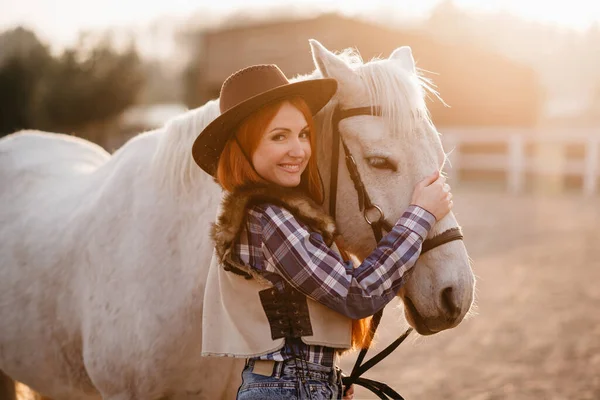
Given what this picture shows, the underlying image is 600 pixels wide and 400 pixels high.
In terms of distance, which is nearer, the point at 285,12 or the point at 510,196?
the point at 510,196

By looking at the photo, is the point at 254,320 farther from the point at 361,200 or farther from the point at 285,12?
the point at 285,12

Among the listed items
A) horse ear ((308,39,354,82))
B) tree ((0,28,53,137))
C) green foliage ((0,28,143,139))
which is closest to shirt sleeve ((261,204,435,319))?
horse ear ((308,39,354,82))

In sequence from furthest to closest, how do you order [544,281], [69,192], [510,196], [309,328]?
1. [510,196]
2. [544,281]
3. [69,192]
4. [309,328]

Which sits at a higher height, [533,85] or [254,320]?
[533,85]

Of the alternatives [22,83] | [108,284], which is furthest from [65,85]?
[108,284]

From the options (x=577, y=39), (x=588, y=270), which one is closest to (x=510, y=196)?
(x=588, y=270)

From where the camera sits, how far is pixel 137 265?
235cm

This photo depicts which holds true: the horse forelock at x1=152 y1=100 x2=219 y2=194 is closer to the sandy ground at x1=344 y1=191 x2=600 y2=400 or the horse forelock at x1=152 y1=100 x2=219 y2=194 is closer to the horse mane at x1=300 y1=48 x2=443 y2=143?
the horse mane at x1=300 y1=48 x2=443 y2=143

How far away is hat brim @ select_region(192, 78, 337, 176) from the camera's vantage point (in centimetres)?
171

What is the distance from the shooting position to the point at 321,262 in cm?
167

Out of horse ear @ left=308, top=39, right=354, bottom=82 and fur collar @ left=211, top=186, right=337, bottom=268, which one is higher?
horse ear @ left=308, top=39, right=354, bottom=82

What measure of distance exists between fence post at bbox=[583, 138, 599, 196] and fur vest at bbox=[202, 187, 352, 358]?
575 inches

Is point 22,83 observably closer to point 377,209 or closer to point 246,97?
point 246,97

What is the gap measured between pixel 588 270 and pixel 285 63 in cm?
1958
